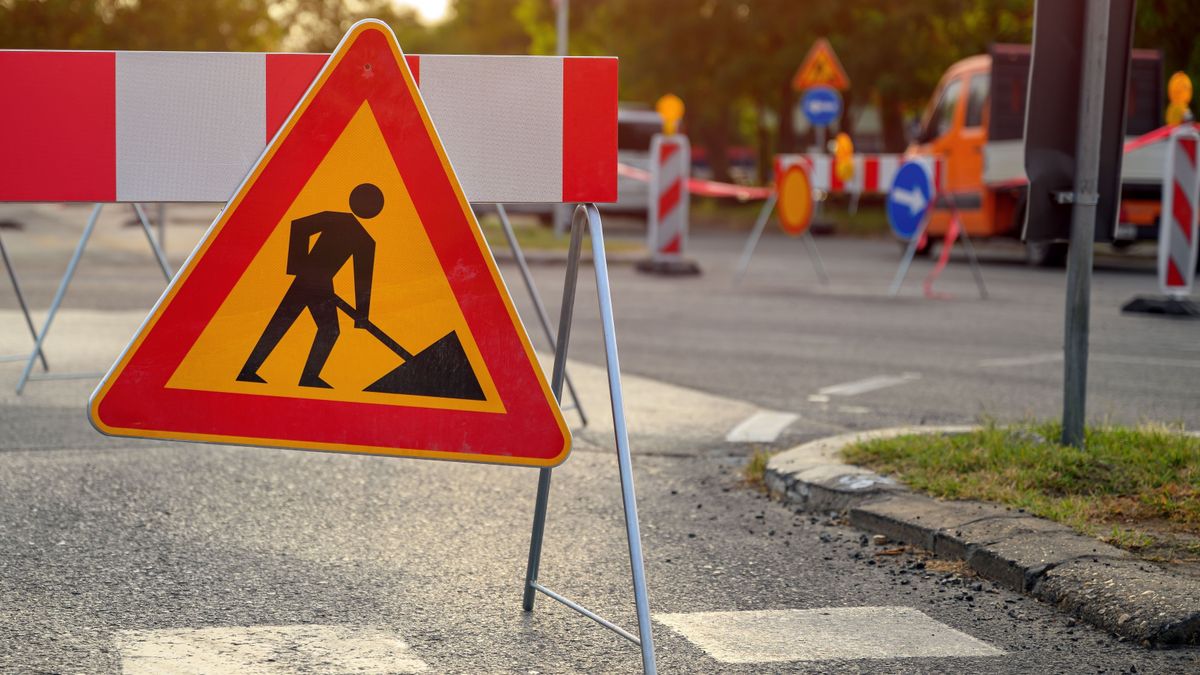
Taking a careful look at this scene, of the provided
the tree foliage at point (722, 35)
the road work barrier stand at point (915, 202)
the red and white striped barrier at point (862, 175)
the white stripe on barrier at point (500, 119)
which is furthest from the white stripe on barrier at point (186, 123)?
the tree foliage at point (722, 35)

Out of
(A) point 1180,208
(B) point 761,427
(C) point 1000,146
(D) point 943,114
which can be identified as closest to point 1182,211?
(A) point 1180,208

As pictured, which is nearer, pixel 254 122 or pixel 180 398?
pixel 180 398

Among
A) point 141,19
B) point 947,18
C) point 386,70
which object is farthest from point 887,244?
point 386,70

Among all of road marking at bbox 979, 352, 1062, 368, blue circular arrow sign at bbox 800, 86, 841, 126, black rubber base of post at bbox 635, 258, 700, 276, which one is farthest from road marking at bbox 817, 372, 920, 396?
blue circular arrow sign at bbox 800, 86, 841, 126

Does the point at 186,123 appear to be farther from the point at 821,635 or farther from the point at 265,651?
the point at 821,635

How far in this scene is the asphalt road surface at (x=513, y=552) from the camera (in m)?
3.75

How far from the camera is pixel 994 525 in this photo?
4.77m

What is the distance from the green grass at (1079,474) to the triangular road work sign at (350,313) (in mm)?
2170

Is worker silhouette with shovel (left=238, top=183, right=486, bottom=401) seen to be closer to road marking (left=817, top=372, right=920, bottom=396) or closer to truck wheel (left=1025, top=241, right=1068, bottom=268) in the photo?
road marking (left=817, top=372, right=920, bottom=396)

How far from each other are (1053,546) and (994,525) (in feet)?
0.96

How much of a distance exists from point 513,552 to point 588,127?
1.51 metres

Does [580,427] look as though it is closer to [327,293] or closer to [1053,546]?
[1053,546]

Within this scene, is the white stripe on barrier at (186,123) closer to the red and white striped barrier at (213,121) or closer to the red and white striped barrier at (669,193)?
the red and white striped barrier at (213,121)

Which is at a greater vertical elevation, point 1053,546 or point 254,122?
point 254,122
